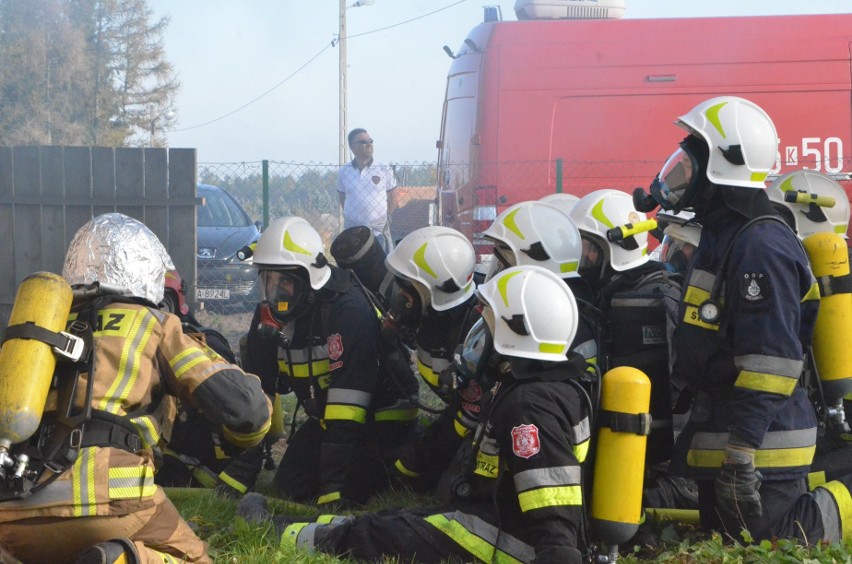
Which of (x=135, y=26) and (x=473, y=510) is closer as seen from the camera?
(x=473, y=510)

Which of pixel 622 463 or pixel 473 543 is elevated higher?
pixel 622 463

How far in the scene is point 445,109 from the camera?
998 centimetres

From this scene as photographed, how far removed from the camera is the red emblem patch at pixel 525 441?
342 centimetres

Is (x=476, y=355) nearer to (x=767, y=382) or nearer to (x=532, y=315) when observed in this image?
(x=532, y=315)

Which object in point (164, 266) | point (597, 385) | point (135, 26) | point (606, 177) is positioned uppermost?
point (135, 26)

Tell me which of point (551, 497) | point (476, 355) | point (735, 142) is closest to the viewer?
point (551, 497)

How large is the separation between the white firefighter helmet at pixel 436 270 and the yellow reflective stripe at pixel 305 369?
2.06 ft

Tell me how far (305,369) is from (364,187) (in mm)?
4312

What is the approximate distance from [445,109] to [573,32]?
1762 mm

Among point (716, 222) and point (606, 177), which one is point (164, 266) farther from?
point (606, 177)

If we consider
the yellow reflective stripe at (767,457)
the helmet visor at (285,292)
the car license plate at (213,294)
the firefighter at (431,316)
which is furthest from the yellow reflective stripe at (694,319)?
the car license plate at (213,294)

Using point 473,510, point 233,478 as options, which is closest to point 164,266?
point 473,510

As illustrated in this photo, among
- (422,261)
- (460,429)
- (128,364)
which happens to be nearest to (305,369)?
(422,261)

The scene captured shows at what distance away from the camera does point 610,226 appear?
509cm
